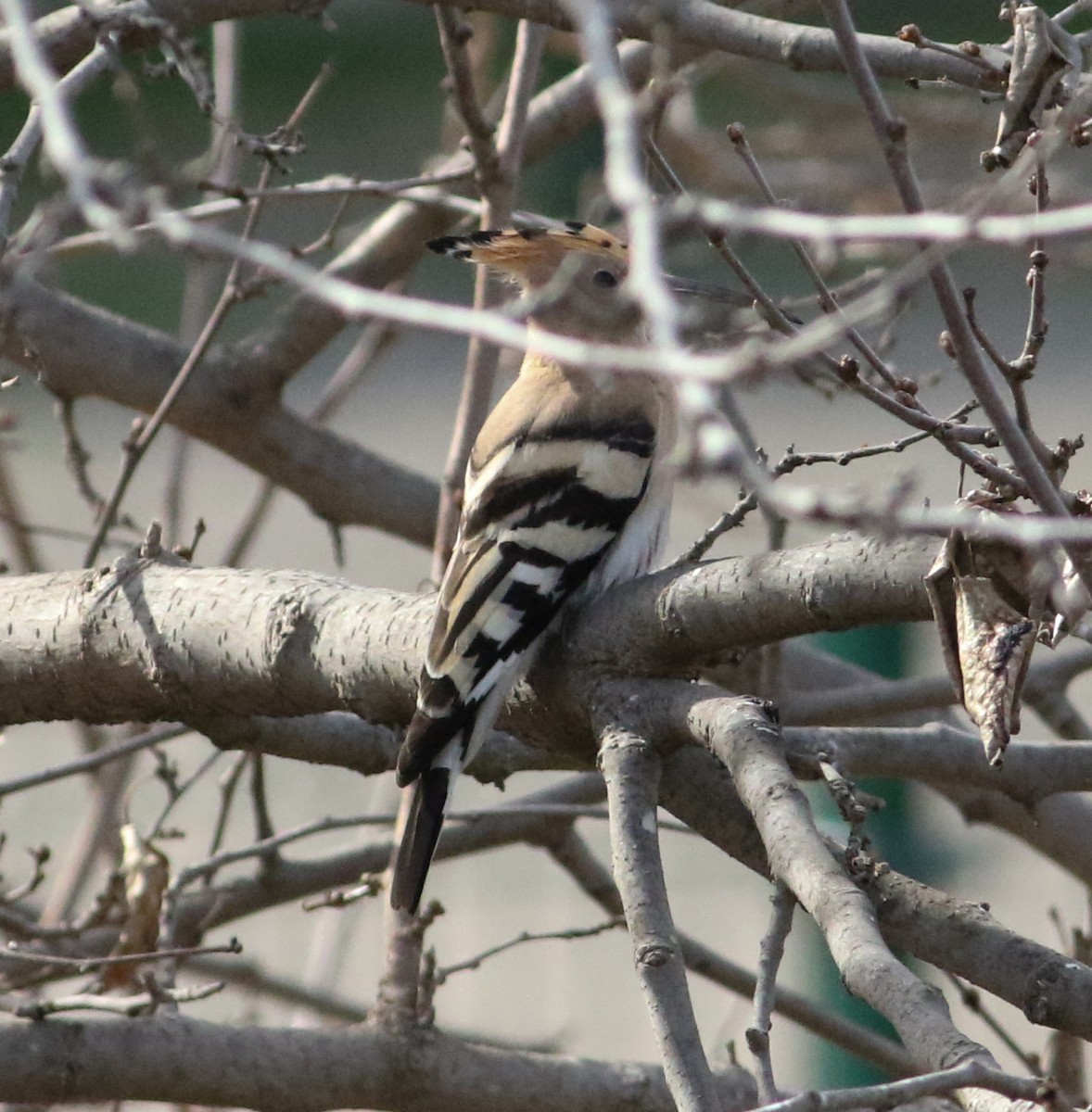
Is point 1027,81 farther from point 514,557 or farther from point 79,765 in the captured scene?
point 79,765

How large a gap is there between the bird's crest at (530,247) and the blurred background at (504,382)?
9.5 inches

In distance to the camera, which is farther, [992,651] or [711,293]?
[711,293]

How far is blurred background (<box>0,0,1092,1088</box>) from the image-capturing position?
15.3 feet

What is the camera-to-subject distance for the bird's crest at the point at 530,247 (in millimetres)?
3334

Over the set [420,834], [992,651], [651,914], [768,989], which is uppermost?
[420,834]

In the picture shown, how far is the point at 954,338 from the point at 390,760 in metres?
1.42

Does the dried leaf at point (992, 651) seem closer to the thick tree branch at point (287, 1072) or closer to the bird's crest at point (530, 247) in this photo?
the thick tree branch at point (287, 1072)

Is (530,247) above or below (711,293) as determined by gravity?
above

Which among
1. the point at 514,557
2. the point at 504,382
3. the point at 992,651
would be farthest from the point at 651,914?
the point at 504,382

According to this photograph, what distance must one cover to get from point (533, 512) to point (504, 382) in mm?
3195

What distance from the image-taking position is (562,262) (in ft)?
11.2

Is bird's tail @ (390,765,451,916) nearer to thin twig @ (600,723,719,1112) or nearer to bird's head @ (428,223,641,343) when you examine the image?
thin twig @ (600,723,719,1112)

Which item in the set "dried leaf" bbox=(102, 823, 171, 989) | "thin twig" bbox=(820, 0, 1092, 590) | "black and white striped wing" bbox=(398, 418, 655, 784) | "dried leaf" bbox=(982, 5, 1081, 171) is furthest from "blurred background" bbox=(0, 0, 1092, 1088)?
"dried leaf" bbox=(102, 823, 171, 989)

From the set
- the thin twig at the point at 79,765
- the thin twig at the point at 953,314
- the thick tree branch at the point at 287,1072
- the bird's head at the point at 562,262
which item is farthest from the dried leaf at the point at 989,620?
the bird's head at the point at 562,262
